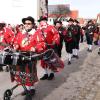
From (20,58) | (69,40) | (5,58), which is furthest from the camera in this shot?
(69,40)

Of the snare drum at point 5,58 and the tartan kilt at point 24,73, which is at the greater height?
the snare drum at point 5,58

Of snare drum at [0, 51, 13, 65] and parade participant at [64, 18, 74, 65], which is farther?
parade participant at [64, 18, 74, 65]

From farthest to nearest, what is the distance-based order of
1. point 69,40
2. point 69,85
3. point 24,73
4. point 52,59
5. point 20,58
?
point 69,40
point 69,85
point 52,59
point 24,73
point 20,58

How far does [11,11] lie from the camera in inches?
1246

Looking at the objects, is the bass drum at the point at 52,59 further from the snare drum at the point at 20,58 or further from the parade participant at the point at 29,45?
the snare drum at the point at 20,58

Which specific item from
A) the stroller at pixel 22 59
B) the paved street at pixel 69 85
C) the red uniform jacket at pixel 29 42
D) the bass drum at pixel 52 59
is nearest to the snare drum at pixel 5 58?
the stroller at pixel 22 59

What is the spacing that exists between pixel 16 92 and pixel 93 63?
21.6 ft

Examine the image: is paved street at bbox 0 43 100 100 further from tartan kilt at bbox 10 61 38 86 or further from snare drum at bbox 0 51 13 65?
snare drum at bbox 0 51 13 65

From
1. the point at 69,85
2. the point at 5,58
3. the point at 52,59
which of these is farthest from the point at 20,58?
the point at 69,85

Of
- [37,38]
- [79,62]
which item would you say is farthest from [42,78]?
[79,62]

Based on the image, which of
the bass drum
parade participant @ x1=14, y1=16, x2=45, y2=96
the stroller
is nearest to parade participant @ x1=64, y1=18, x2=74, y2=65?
the bass drum

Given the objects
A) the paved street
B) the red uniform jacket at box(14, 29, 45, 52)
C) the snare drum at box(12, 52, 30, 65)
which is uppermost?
the red uniform jacket at box(14, 29, 45, 52)

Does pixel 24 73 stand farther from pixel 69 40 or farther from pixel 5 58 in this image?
pixel 69 40

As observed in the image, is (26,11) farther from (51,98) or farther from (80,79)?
(51,98)
